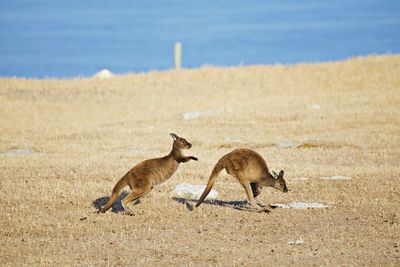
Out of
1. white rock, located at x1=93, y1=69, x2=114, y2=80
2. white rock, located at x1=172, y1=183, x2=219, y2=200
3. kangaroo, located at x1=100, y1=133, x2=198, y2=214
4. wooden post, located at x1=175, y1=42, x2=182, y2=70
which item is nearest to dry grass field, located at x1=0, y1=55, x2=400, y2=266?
white rock, located at x1=172, y1=183, x2=219, y2=200

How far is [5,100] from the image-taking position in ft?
116

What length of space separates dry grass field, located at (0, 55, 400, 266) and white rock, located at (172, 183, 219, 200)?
195 millimetres

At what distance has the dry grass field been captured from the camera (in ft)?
31.8

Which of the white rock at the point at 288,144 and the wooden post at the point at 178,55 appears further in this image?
the wooden post at the point at 178,55

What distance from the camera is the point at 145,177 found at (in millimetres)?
11539

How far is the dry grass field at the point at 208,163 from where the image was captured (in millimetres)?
9688

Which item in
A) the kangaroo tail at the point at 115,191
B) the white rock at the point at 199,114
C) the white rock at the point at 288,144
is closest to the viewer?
the kangaroo tail at the point at 115,191

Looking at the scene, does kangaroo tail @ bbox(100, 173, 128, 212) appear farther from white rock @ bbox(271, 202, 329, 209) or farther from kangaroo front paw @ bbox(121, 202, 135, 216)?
white rock @ bbox(271, 202, 329, 209)

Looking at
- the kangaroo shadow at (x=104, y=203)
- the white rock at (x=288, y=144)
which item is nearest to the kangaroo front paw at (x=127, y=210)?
the kangaroo shadow at (x=104, y=203)

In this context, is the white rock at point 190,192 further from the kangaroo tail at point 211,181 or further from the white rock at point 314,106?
the white rock at point 314,106

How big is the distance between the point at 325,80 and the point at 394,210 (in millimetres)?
28255

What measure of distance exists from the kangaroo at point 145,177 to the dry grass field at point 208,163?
310mm

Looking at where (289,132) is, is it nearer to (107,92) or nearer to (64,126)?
(64,126)

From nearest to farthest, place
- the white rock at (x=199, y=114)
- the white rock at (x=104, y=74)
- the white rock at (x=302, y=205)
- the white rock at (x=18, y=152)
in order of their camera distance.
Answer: the white rock at (x=302, y=205) < the white rock at (x=18, y=152) < the white rock at (x=199, y=114) < the white rock at (x=104, y=74)
